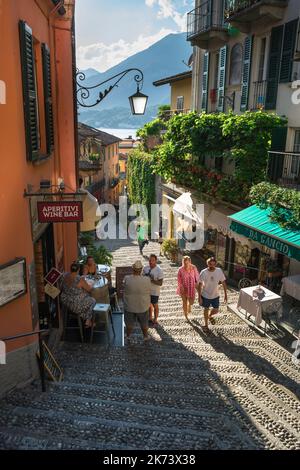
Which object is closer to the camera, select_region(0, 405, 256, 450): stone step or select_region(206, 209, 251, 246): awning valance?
select_region(0, 405, 256, 450): stone step

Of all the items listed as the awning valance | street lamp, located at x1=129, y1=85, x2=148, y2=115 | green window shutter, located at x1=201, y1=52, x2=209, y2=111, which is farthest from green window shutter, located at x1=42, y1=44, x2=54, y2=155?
green window shutter, located at x1=201, y1=52, x2=209, y2=111

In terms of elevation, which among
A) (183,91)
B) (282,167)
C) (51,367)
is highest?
(183,91)

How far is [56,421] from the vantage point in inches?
187

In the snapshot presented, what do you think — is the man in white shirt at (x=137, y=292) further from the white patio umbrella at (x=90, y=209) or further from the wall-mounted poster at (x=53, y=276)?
the white patio umbrella at (x=90, y=209)

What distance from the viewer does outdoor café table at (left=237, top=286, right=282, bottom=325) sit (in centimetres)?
966

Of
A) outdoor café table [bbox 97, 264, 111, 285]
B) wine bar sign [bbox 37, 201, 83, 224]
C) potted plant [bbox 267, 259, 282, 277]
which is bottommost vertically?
potted plant [bbox 267, 259, 282, 277]

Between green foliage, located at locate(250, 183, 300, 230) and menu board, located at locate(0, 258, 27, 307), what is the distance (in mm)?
6764

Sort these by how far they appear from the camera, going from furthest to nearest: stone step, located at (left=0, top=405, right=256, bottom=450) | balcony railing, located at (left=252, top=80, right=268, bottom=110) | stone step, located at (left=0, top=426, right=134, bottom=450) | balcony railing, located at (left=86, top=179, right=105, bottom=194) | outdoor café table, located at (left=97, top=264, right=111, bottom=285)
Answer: balcony railing, located at (left=86, top=179, right=105, bottom=194) → balcony railing, located at (left=252, top=80, right=268, bottom=110) → outdoor café table, located at (left=97, top=264, right=111, bottom=285) → stone step, located at (left=0, top=405, right=256, bottom=450) → stone step, located at (left=0, top=426, right=134, bottom=450)

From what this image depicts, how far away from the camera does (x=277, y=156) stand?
12.1m

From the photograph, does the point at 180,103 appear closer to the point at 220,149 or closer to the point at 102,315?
the point at 220,149

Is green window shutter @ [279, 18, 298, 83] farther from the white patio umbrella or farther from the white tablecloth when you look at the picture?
the white patio umbrella

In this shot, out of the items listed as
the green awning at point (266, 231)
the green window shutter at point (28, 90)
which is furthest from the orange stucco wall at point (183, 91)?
the green window shutter at point (28, 90)

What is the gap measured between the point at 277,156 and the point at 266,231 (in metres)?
2.95

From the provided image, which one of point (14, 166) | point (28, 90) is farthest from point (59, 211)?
point (28, 90)
